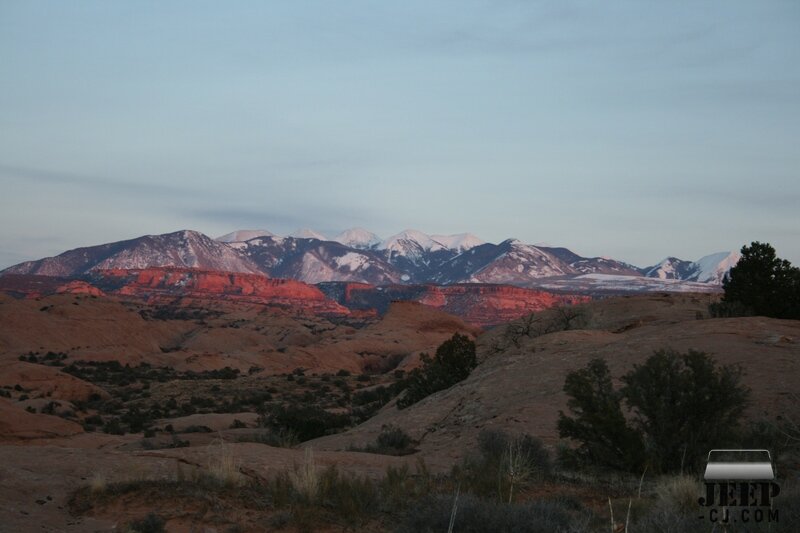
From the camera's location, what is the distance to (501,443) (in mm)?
12359

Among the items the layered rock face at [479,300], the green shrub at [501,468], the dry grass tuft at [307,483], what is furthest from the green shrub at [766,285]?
the layered rock face at [479,300]

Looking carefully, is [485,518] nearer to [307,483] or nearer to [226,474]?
[307,483]

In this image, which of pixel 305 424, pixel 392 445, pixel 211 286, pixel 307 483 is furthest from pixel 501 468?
pixel 211 286

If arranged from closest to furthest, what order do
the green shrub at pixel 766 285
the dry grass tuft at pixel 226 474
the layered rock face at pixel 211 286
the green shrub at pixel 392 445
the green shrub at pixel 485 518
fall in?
the green shrub at pixel 485 518 < the dry grass tuft at pixel 226 474 < the green shrub at pixel 392 445 < the green shrub at pixel 766 285 < the layered rock face at pixel 211 286

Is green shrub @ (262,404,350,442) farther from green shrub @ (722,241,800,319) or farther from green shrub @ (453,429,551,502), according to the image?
green shrub @ (722,241,800,319)

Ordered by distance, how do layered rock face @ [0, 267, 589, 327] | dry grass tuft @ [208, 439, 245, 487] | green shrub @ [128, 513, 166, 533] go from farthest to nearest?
1. layered rock face @ [0, 267, 589, 327]
2. dry grass tuft @ [208, 439, 245, 487]
3. green shrub @ [128, 513, 166, 533]

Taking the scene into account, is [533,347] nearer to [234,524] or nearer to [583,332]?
[583,332]

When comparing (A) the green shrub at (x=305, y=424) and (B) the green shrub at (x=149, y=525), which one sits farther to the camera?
(A) the green shrub at (x=305, y=424)

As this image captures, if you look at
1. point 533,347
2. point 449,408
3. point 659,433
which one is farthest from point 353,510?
point 533,347

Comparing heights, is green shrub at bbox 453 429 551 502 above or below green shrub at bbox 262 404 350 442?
above

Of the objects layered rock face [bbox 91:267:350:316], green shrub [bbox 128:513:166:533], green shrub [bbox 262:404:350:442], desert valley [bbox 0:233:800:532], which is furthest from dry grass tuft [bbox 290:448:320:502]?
layered rock face [bbox 91:267:350:316]

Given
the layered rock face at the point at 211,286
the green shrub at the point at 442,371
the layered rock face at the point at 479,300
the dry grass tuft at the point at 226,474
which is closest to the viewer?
the dry grass tuft at the point at 226,474

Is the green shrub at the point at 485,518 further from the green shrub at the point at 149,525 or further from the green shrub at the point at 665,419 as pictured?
the green shrub at the point at 665,419

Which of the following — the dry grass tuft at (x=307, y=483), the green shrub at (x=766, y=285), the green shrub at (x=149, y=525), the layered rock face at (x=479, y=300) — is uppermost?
the green shrub at (x=766, y=285)
